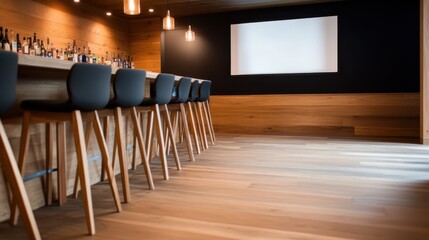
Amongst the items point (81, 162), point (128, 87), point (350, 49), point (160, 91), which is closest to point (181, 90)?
point (160, 91)

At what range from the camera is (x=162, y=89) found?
9.89 ft

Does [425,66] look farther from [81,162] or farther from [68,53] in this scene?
[68,53]

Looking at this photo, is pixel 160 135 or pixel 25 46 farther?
pixel 25 46

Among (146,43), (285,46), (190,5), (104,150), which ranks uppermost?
(190,5)

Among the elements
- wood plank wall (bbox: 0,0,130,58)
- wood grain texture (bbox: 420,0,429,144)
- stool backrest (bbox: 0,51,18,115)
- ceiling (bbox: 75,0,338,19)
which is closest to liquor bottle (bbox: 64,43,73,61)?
wood plank wall (bbox: 0,0,130,58)

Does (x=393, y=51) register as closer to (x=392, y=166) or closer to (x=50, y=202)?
(x=392, y=166)

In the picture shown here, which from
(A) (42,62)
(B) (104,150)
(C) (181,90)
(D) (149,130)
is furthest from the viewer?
(C) (181,90)

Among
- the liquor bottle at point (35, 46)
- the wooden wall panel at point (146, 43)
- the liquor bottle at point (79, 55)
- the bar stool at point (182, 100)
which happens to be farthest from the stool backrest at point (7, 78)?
the wooden wall panel at point (146, 43)

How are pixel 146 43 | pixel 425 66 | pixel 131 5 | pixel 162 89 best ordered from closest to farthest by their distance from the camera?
pixel 162 89 → pixel 131 5 → pixel 425 66 → pixel 146 43

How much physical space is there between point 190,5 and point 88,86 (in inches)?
184

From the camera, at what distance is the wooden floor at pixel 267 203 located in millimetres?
1787

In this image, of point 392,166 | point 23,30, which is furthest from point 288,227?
point 23,30

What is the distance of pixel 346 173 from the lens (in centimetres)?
309

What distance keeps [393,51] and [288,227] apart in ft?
16.5
